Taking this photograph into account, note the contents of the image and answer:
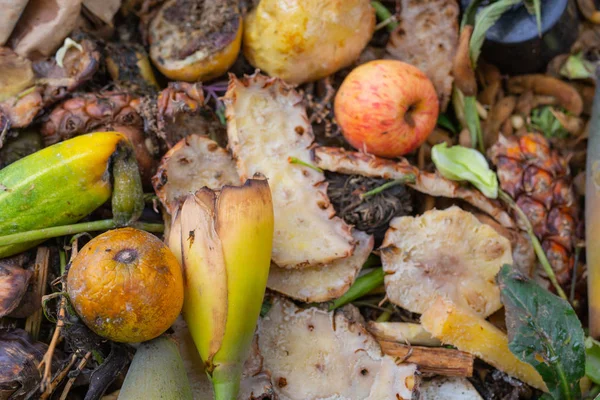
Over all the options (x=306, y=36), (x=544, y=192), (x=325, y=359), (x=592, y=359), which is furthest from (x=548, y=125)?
(x=325, y=359)

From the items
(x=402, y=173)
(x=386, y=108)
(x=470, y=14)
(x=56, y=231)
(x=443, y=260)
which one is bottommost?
(x=443, y=260)

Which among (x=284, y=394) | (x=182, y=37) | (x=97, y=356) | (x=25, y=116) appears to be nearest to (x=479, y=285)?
(x=284, y=394)

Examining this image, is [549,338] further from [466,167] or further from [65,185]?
[65,185]

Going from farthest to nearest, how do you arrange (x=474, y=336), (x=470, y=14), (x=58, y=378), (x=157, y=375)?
(x=470, y=14) → (x=474, y=336) → (x=58, y=378) → (x=157, y=375)

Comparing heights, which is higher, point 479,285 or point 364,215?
point 364,215

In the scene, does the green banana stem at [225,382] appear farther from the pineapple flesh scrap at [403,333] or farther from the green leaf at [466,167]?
the green leaf at [466,167]

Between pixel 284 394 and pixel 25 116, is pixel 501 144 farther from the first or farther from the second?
pixel 25 116
